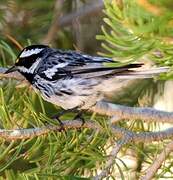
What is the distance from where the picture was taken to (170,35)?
1.41m

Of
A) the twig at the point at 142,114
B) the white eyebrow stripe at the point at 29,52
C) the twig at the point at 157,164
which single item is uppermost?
the twig at the point at 142,114

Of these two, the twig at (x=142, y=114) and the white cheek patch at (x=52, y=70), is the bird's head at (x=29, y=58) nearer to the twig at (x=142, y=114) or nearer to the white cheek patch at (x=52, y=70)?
the white cheek patch at (x=52, y=70)

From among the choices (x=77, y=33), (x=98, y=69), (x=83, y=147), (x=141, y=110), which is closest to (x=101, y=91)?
(x=98, y=69)

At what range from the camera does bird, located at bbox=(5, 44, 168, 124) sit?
8.29 ft

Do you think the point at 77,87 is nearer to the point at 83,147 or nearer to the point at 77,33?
the point at 83,147

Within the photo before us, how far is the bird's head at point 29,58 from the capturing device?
280cm

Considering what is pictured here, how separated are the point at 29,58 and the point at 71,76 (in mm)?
320

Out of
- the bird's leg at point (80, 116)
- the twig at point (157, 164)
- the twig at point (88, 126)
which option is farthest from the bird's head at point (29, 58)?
the twig at point (157, 164)

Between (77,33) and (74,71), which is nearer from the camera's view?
(74,71)

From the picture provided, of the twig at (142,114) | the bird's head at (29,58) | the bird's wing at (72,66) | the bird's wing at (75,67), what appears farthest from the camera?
the bird's head at (29,58)

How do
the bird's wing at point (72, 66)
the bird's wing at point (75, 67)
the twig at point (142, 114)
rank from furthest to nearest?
the bird's wing at point (72, 66)
the bird's wing at point (75, 67)
the twig at point (142, 114)

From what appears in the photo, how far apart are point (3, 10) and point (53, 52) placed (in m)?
0.56

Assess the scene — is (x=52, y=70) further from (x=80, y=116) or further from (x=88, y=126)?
(x=88, y=126)

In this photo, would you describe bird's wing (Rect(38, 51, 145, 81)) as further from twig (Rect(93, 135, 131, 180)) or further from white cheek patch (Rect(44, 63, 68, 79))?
twig (Rect(93, 135, 131, 180))
